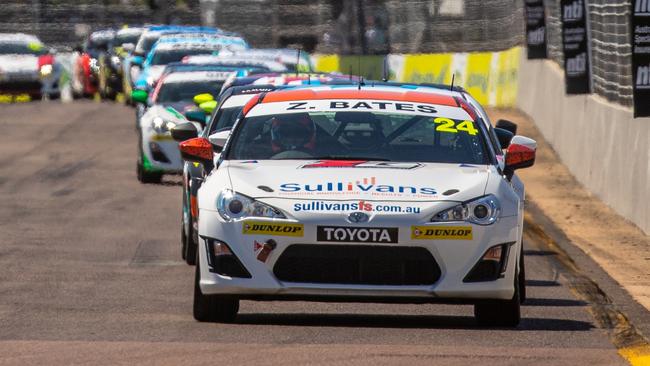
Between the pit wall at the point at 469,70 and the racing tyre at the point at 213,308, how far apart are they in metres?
25.2

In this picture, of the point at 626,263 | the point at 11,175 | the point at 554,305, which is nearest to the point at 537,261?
the point at 626,263

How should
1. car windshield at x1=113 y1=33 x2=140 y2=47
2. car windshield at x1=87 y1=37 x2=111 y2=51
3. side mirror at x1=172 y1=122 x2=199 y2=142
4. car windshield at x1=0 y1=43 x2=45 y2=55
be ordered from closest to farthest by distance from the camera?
side mirror at x1=172 y1=122 x2=199 y2=142, car windshield at x1=0 y1=43 x2=45 y2=55, car windshield at x1=113 y1=33 x2=140 y2=47, car windshield at x1=87 y1=37 x2=111 y2=51

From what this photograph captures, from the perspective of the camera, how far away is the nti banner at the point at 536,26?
31984 millimetres

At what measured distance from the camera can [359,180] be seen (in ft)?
35.4

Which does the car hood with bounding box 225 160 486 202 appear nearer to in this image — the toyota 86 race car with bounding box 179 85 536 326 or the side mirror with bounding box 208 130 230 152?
the toyota 86 race car with bounding box 179 85 536 326

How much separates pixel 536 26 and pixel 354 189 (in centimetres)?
2203

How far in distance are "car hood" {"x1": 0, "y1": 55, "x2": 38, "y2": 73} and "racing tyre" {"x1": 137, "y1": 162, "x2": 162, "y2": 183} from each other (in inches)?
747

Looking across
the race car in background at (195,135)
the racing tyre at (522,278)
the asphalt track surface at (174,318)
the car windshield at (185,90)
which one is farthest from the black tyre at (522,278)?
the car windshield at (185,90)

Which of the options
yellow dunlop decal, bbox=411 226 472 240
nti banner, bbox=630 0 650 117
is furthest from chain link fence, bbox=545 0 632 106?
yellow dunlop decal, bbox=411 226 472 240

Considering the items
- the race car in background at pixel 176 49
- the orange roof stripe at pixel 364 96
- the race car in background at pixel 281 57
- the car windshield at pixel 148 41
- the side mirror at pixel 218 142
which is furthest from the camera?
the car windshield at pixel 148 41

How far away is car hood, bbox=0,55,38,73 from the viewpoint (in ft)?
138

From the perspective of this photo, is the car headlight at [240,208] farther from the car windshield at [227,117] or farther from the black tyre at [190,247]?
the car windshield at [227,117]

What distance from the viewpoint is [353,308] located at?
12117mm

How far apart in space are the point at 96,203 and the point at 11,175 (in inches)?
168
